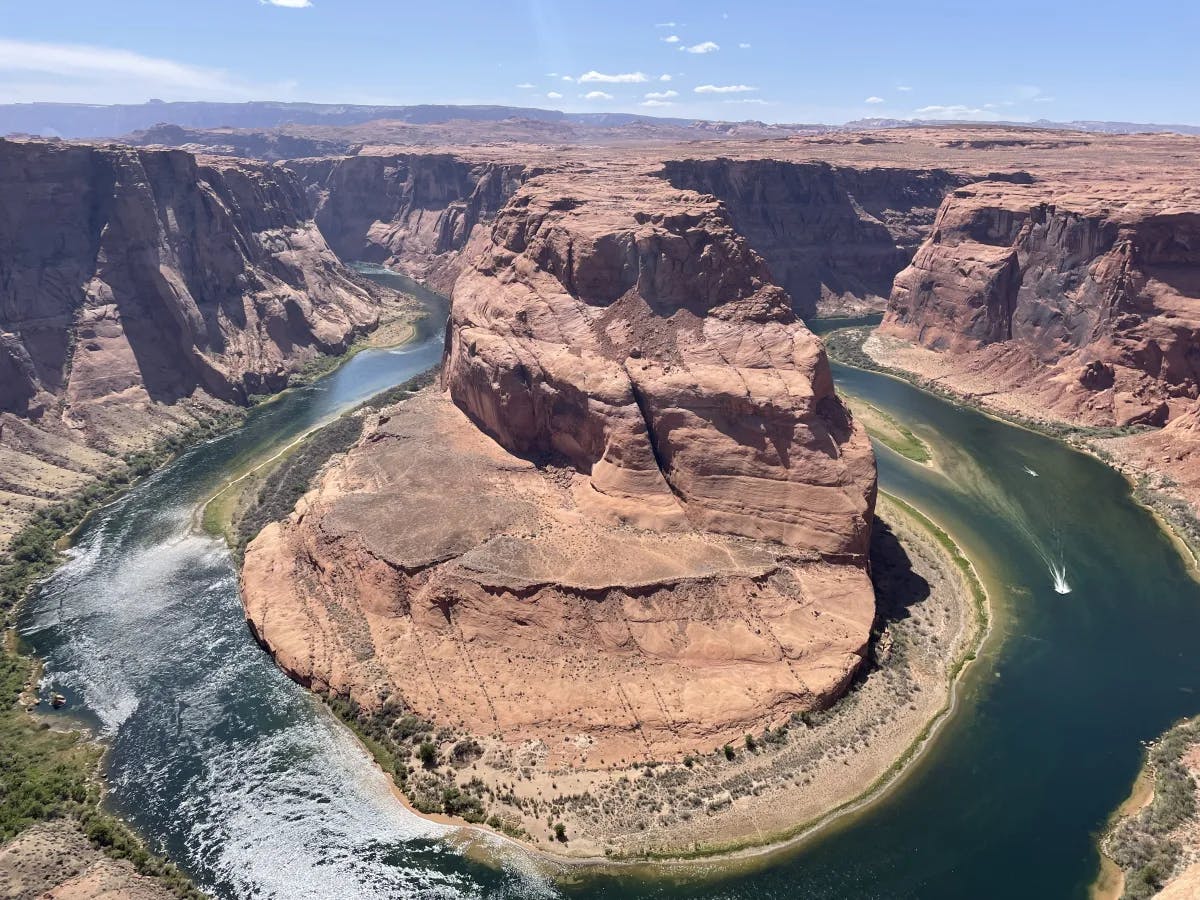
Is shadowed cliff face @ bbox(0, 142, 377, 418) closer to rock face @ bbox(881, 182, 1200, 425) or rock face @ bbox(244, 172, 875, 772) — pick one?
rock face @ bbox(244, 172, 875, 772)

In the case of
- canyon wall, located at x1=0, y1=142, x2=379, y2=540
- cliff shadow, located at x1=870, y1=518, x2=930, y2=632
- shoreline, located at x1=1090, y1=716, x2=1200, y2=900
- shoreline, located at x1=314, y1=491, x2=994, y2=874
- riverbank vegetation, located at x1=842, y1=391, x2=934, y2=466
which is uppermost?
canyon wall, located at x1=0, y1=142, x2=379, y2=540

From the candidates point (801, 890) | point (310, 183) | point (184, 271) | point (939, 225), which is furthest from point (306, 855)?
point (310, 183)

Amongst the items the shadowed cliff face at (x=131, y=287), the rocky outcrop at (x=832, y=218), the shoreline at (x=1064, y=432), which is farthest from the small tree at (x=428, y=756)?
the rocky outcrop at (x=832, y=218)

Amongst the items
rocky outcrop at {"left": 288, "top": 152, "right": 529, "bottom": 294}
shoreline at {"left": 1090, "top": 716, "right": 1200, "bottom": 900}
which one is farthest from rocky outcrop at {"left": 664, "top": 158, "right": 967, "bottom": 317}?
shoreline at {"left": 1090, "top": 716, "right": 1200, "bottom": 900}

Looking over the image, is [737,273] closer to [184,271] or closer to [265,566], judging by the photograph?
[265,566]

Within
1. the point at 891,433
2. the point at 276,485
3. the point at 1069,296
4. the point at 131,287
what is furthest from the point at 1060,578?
the point at 131,287

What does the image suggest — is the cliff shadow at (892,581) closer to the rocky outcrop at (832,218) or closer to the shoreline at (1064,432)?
the shoreline at (1064,432)

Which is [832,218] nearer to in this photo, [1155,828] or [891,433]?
[891,433]
